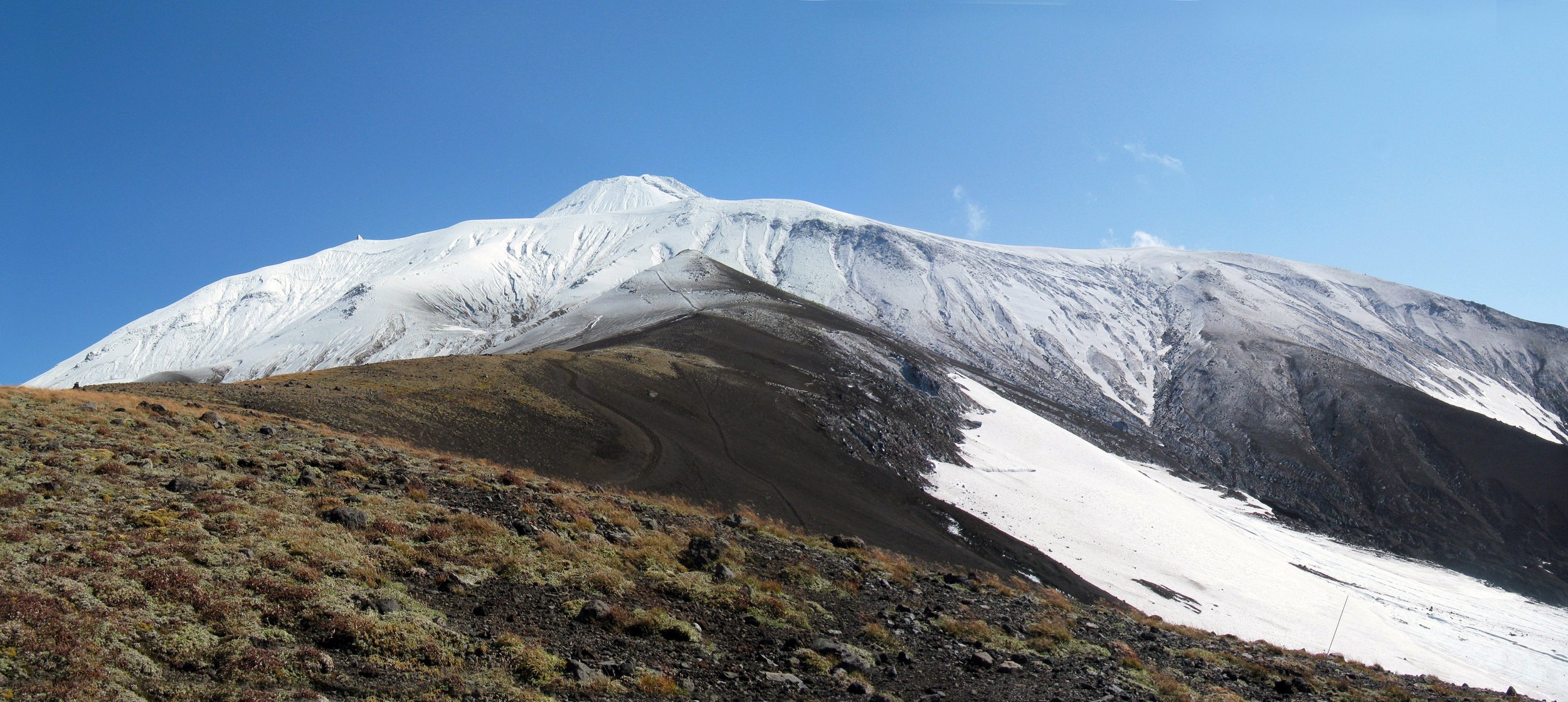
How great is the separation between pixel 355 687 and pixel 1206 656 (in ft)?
52.5

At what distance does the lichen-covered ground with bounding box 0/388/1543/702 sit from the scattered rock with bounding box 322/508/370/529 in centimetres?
5

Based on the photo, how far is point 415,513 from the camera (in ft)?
42.9

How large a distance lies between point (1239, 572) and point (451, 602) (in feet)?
148

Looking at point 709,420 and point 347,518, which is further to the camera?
point 709,420

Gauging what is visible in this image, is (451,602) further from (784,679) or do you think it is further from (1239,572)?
(1239,572)

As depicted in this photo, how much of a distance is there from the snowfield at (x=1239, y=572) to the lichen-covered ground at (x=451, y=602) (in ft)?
60.0

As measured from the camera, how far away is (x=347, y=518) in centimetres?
1167

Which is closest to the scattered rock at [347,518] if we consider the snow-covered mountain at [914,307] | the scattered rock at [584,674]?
the scattered rock at [584,674]

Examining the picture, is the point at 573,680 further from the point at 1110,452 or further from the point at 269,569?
the point at 1110,452

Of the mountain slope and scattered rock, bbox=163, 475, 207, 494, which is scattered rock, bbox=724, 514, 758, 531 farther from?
scattered rock, bbox=163, 475, 207, 494

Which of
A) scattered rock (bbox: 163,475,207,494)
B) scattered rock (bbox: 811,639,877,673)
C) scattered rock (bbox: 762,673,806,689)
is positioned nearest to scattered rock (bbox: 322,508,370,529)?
scattered rock (bbox: 163,475,207,494)

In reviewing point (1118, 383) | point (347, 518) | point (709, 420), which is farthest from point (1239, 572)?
point (1118, 383)

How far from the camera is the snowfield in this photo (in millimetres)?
31859

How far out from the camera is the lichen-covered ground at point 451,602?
7027mm
